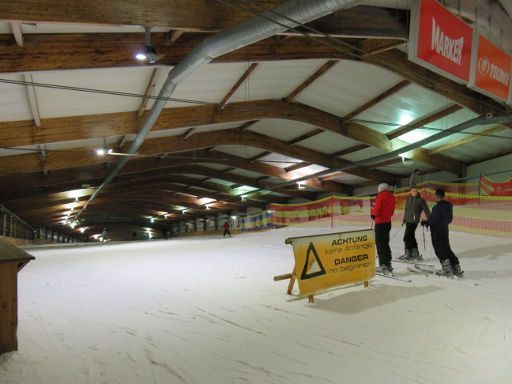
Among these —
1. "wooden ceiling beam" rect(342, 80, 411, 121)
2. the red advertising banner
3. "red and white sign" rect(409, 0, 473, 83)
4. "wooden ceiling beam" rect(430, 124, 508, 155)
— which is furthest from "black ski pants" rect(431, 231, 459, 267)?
"wooden ceiling beam" rect(430, 124, 508, 155)

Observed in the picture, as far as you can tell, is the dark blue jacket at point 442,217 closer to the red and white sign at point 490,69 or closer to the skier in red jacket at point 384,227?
the skier in red jacket at point 384,227

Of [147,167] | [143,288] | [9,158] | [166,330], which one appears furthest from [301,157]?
[166,330]

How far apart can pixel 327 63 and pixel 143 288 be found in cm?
870

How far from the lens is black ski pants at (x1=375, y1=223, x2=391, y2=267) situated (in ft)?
20.6

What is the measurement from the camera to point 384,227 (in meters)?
6.40

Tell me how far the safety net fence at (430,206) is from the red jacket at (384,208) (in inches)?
227

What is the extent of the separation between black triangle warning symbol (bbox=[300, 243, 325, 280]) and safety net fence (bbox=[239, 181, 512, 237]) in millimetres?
7721

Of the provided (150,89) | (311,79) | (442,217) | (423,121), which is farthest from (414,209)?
(423,121)

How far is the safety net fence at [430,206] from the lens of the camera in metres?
11.0

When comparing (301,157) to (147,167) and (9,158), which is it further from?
(9,158)

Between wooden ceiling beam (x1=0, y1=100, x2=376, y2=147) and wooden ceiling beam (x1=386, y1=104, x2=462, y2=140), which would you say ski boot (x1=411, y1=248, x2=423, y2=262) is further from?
wooden ceiling beam (x1=0, y1=100, x2=376, y2=147)

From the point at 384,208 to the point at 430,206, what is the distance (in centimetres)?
796

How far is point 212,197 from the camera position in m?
32.0

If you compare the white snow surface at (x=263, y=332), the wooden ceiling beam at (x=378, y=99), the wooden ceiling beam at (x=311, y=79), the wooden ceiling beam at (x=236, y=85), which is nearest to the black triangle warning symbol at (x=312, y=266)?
the white snow surface at (x=263, y=332)
